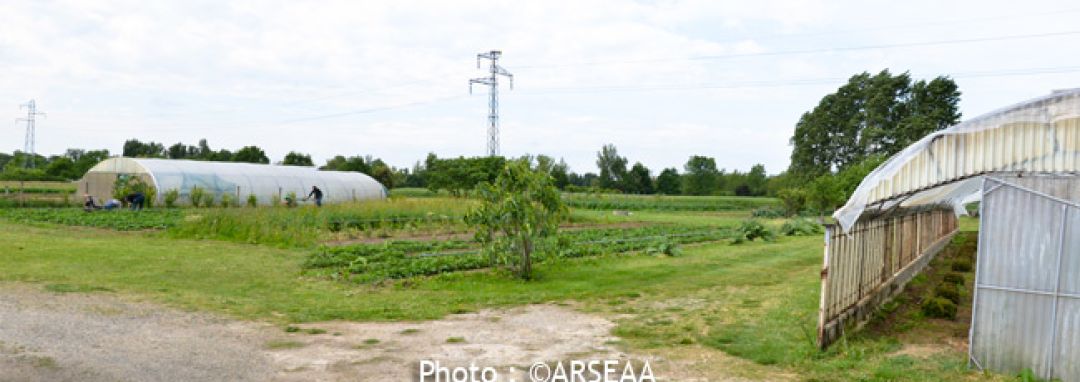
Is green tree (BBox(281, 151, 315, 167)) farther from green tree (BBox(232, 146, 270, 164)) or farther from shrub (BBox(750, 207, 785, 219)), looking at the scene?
shrub (BBox(750, 207, 785, 219))

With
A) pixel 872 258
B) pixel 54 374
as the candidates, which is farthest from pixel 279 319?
pixel 872 258

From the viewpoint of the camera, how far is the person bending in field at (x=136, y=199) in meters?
32.0

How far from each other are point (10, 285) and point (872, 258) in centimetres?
1422

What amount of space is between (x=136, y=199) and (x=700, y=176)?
74166 mm

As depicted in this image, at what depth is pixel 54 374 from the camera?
6.93 m

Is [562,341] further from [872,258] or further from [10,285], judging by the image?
[10,285]

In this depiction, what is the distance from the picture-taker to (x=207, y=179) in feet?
121

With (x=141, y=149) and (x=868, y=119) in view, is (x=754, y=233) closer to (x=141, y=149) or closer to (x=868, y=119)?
(x=868, y=119)

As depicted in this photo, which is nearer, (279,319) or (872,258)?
(279,319)

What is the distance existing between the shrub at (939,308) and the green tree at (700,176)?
3247 inches

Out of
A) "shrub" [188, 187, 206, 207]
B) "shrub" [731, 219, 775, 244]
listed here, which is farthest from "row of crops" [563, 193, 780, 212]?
"shrub" [731, 219, 775, 244]

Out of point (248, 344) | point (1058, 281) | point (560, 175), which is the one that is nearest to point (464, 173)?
point (560, 175)

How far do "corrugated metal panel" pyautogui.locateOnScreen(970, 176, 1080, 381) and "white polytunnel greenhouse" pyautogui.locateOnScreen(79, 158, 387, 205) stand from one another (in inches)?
1231

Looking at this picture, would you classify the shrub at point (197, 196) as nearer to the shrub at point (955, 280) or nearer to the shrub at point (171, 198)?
the shrub at point (171, 198)
